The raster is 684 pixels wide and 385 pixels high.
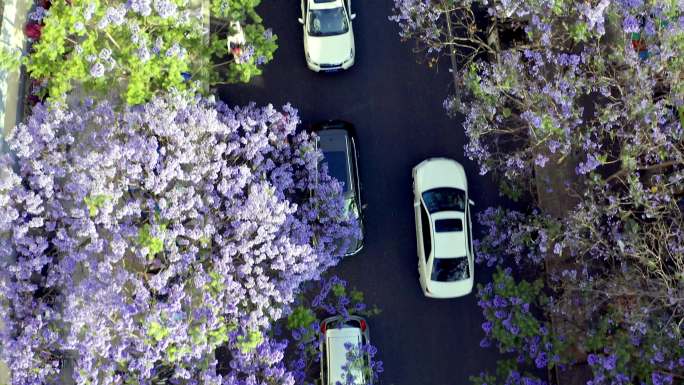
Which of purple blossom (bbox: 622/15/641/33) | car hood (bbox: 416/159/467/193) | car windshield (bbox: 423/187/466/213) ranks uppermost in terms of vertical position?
purple blossom (bbox: 622/15/641/33)

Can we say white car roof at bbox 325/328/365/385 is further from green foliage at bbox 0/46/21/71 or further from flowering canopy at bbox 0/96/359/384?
green foliage at bbox 0/46/21/71

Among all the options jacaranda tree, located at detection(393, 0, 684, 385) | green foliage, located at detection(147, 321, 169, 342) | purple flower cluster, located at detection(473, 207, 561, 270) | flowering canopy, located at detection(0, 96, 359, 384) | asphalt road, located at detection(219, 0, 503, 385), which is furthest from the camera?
asphalt road, located at detection(219, 0, 503, 385)

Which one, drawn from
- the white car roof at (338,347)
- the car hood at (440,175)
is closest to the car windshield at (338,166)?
the car hood at (440,175)

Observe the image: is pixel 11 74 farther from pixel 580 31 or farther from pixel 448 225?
pixel 580 31

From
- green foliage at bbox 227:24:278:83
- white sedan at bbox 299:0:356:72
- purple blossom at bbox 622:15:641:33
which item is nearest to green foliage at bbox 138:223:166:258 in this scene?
green foliage at bbox 227:24:278:83

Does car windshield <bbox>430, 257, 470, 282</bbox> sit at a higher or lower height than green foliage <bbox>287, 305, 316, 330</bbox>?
higher

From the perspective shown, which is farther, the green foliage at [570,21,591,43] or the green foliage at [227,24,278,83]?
the green foliage at [227,24,278,83]

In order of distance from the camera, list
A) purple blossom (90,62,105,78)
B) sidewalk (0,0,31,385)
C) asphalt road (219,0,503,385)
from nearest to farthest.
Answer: purple blossom (90,62,105,78)
sidewalk (0,0,31,385)
asphalt road (219,0,503,385)

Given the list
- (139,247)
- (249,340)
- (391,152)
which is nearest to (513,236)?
(391,152)
